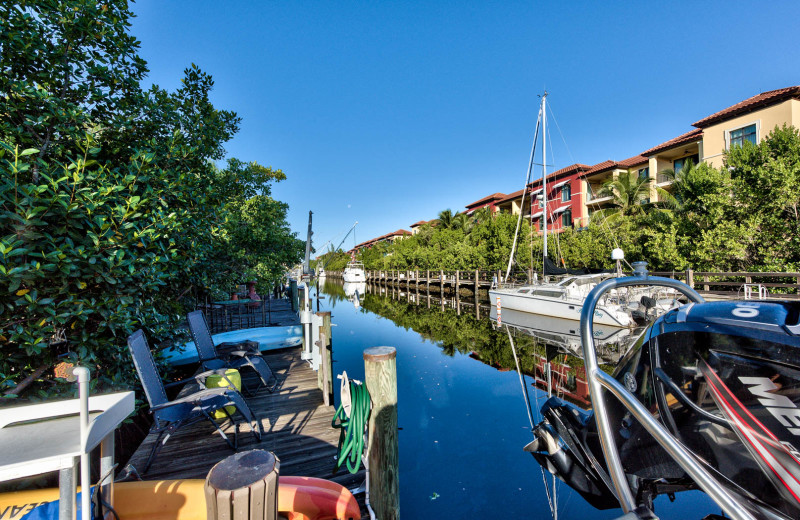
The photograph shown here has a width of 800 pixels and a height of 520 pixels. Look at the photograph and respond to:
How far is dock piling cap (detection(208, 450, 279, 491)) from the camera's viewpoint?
50.0 inches

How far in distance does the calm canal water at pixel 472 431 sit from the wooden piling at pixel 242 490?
371 centimetres

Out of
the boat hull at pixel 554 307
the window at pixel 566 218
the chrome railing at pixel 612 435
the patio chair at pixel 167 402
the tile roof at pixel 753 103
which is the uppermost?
the tile roof at pixel 753 103

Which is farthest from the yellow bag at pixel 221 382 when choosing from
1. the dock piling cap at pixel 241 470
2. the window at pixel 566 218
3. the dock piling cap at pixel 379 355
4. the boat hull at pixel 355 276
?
the boat hull at pixel 355 276

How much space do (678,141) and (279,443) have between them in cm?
3359

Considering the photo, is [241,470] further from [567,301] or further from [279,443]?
[567,301]

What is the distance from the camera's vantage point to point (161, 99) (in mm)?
5148

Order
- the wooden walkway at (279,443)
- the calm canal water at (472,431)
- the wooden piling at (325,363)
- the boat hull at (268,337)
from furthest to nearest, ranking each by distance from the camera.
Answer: the boat hull at (268,337)
the wooden piling at (325,363)
the calm canal water at (472,431)
the wooden walkway at (279,443)

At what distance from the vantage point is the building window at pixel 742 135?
20938 millimetres

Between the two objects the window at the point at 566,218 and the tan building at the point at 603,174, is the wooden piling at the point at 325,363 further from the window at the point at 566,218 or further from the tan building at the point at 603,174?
the window at the point at 566,218

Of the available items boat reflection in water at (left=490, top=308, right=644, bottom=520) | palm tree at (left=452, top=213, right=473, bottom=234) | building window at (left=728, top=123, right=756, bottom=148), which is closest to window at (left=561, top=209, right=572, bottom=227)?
palm tree at (left=452, top=213, right=473, bottom=234)

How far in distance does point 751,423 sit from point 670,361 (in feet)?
1.54

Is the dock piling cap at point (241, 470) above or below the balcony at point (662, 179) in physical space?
below

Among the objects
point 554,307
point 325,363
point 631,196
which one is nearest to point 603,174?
point 631,196

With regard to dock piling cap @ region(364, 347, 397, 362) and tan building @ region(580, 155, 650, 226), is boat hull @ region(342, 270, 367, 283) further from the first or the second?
dock piling cap @ region(364, 347, 397, 362)
